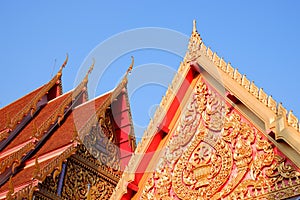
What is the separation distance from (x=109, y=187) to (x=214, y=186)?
5.79 metres

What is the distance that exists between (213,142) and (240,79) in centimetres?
67

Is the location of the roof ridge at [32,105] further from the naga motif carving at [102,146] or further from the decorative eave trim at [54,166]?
the decorative eave trim at [54,166]

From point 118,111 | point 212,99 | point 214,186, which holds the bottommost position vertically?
point 214,186

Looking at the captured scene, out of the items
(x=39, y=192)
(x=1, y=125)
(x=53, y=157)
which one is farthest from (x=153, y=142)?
(x=1, y=125)

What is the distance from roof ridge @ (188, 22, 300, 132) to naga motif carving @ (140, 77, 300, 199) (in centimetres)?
30

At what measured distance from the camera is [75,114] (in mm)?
13055

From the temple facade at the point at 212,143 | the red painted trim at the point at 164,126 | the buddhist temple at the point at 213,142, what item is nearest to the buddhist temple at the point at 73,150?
the temple facade at the point at 212,143

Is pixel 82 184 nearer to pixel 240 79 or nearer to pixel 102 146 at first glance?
pixel 102 146

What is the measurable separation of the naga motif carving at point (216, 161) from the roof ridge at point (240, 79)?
0.98 ft

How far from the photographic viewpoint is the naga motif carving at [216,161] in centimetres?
546

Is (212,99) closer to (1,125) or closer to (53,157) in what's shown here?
(53,157)

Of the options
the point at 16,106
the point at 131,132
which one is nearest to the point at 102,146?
the point at 131,132

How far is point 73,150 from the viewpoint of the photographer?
11.0 m

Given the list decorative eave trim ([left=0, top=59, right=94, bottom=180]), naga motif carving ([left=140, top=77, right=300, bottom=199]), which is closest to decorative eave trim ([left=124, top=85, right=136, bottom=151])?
decorative eave trim ([left=0, top=59, right=94, bottom=180])
